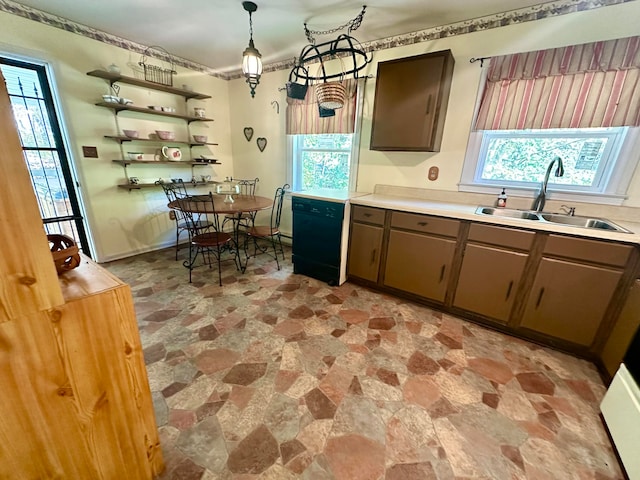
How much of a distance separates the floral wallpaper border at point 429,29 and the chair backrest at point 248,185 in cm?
183

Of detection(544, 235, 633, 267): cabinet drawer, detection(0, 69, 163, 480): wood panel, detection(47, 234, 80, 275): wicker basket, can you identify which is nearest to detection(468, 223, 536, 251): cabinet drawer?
detection(544, 235, 633, 267): cabinet drawer

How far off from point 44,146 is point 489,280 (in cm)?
448

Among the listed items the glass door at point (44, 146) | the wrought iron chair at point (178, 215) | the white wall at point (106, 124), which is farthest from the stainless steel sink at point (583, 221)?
the glass door at point (44, 146)

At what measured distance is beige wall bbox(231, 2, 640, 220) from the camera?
6.32 ft

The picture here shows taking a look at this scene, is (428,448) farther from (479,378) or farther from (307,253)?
(307,253)

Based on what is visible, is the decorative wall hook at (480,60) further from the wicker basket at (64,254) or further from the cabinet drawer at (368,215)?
the wicker basket at (64,254)

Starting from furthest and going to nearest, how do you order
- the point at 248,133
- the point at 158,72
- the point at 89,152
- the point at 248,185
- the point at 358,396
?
1. the point at 248,185
2. the point at 248,133
3. the point at 158,72
4. the point at 89,152
5. the point at 358,396

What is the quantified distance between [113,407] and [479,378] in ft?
6.41

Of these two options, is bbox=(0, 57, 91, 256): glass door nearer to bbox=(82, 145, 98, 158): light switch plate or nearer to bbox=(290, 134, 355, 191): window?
bbox=(82, 145, 98, 158): light switch plate

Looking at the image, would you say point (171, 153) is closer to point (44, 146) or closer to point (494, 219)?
point (44, 146)

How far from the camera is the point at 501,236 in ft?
6.61

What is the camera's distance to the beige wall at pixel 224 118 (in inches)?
85.0

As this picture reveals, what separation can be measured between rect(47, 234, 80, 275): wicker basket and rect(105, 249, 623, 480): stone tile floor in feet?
3.07

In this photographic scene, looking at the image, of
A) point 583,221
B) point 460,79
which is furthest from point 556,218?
point 460,79
